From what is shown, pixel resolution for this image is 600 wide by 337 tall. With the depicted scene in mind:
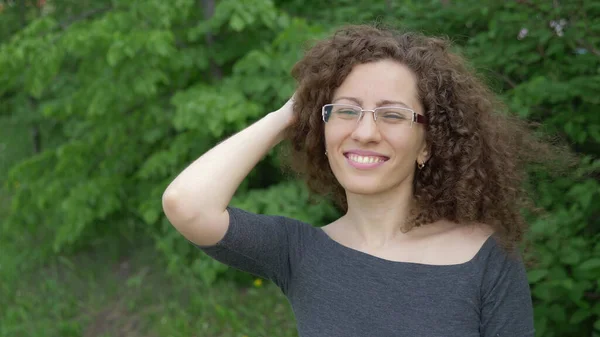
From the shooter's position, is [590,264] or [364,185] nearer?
[364,185]

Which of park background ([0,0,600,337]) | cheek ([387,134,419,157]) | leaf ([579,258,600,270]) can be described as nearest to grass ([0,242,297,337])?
park background ([0,0,600,337])

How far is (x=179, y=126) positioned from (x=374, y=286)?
7.22 feet

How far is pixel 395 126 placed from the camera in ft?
5.55

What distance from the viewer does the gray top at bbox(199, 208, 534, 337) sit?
5.26 feet

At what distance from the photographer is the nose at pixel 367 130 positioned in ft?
5.44

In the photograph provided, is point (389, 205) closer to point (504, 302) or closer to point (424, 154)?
point (424, 154)

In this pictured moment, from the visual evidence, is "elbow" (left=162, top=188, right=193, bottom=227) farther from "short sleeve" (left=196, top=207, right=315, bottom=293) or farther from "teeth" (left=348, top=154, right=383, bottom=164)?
"teeth" (left=348, top=154, right=383, bottom=164)

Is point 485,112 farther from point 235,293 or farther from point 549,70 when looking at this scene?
point 235,293

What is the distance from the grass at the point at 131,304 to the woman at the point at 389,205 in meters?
1.94

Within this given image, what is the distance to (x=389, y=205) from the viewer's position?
1.81 metres

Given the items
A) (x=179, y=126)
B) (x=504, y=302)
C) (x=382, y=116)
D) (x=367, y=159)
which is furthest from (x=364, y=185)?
(x=179, y=126)

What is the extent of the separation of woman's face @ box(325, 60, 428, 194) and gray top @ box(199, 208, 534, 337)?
0.64 feet

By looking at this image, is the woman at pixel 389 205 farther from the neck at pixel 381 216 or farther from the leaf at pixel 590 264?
the leaf at pixel 590 264

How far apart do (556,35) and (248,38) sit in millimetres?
1860
